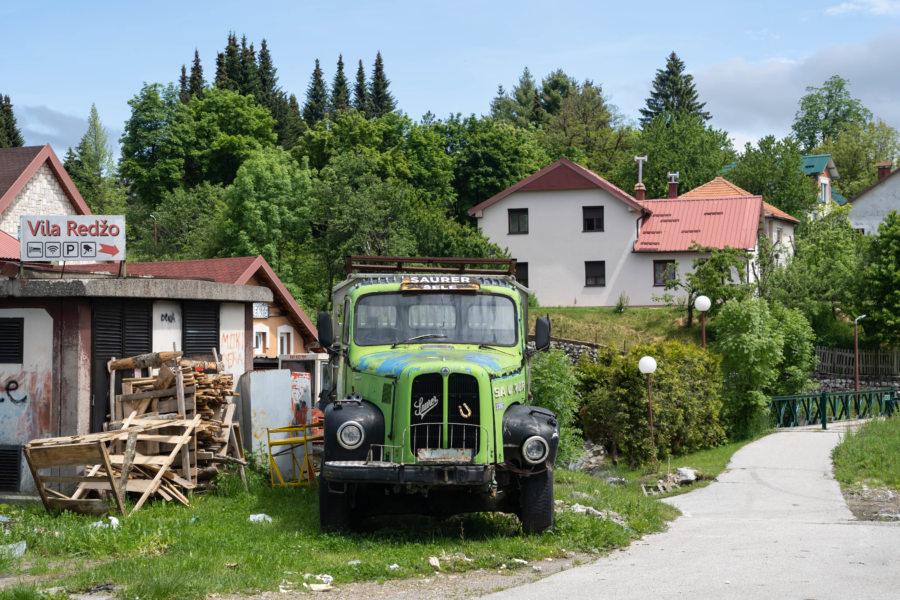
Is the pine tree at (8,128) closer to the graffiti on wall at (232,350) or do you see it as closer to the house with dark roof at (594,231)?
the house with dark roof at (594,231)

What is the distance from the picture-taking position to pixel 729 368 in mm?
32562

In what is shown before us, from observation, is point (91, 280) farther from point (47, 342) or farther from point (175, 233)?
point (175, 233)

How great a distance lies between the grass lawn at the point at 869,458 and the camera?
737 inches

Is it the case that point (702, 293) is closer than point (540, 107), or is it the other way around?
point (702, 293)

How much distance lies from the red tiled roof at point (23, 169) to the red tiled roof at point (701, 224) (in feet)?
94.3

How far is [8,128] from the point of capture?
7619cm

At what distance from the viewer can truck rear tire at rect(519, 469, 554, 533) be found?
11.4 m

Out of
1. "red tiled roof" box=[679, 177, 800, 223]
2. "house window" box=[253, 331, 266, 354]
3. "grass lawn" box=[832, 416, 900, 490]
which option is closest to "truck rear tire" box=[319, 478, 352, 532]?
"grass lawn" box=[832, 416, 900, 490]

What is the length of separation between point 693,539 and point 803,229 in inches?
1952

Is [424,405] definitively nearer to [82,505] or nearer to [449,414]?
[449,414]

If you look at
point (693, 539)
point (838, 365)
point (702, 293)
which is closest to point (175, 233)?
point (702, 293)

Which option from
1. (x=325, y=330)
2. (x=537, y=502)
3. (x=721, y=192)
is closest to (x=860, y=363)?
(x=721, y=192)

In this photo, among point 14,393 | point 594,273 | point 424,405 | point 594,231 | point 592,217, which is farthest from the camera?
point 592,217

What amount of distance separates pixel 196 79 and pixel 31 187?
72.7 meters
